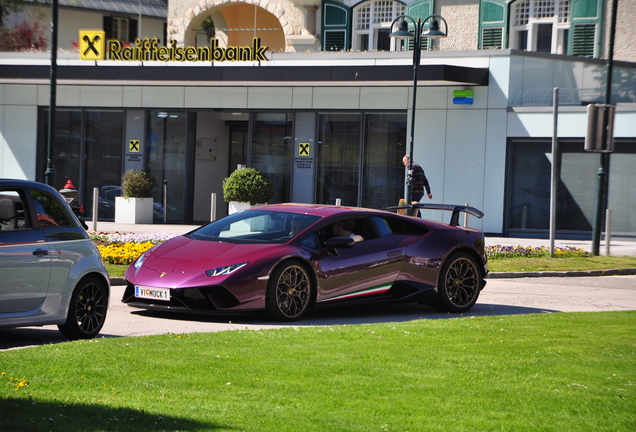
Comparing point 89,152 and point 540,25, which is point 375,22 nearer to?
point 540,25

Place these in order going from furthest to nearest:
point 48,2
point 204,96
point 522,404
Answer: point 204,96, point 48,2, point 522,404

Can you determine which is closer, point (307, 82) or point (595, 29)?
point (307, 82)

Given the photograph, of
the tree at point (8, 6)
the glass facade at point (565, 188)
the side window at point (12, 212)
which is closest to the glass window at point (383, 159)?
the glass facade at point (565, 188)

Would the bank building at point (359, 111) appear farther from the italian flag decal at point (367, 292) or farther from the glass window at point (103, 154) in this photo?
the italian flag decal at point (367, 292)

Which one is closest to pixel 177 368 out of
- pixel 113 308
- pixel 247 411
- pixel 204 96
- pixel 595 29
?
pixel 247 411

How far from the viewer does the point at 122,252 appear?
15.9m

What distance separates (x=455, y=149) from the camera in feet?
85.9

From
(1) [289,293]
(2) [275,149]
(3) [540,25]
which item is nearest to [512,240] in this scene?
(2) [275,149]

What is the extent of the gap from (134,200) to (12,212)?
20.0 metres

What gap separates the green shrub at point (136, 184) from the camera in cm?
2773

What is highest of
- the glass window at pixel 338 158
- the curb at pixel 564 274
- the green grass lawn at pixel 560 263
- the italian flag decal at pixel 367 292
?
the glass window at pixel 338 158

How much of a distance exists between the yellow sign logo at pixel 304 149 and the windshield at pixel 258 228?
54.5 ft

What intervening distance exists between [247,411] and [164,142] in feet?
80.7

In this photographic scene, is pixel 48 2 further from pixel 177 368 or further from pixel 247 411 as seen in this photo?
pixel 247 411
